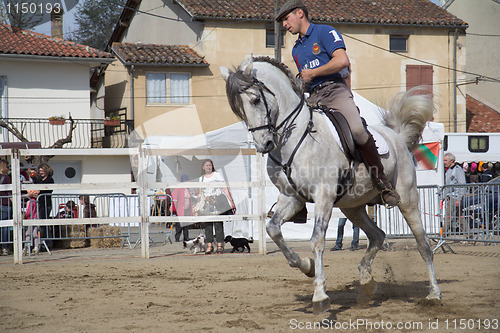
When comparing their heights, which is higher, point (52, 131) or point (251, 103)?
point (52, 131)

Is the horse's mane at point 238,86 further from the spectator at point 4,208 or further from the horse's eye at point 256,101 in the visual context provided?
the spectator at point 4,208

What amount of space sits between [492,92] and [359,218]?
109 ft

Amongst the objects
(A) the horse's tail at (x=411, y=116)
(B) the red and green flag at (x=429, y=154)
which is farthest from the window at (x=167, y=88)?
(A) the horse's tail at (x=411, y=116)

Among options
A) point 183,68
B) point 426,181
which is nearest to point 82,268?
point 426,181

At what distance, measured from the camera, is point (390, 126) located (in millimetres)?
7328

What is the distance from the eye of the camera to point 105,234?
13477mm

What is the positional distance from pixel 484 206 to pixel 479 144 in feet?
48.1

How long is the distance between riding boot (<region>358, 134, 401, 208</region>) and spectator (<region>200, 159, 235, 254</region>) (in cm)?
648

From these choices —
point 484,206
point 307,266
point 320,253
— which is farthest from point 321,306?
point 484,206

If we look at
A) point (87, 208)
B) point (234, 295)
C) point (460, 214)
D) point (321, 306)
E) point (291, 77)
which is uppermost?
point (291, 77)

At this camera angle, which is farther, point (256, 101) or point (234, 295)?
point (234, 295)

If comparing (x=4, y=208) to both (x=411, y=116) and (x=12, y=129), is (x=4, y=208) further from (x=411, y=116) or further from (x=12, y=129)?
(x=12, y=129)

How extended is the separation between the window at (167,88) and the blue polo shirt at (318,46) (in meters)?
25.4

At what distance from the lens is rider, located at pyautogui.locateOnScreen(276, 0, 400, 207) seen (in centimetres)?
573
